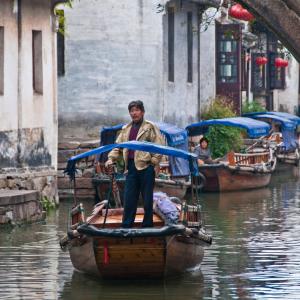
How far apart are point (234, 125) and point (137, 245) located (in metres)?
18.6

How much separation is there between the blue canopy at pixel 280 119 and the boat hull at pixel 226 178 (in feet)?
24.0

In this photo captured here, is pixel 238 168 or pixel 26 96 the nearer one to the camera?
pixel 26 96

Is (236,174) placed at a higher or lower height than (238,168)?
lower

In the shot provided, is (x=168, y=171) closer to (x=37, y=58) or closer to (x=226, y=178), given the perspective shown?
(x=226, y=178)

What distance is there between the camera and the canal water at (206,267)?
15.9 meters

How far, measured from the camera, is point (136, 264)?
16188 mm

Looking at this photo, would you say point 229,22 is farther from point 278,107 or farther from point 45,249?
point 45,249

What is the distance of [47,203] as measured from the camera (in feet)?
87.9

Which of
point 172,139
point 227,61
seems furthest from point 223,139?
point 227,61

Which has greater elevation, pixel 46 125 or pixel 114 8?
pixel 114 8

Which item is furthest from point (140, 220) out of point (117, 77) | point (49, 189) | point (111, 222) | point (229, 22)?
point (229, 22)

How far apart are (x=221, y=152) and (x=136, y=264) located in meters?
19.2

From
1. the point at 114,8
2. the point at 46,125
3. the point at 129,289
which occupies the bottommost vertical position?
the point at 129,289

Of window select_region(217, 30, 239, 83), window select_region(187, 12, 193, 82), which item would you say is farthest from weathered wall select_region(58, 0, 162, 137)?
window select_region(217, 30, 239, 83)
